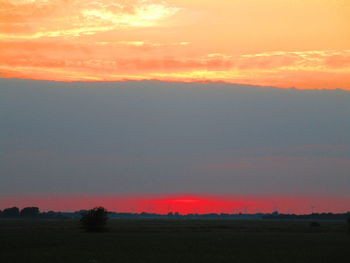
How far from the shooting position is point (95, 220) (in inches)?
4461

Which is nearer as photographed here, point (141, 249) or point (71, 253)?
point (71, 253)

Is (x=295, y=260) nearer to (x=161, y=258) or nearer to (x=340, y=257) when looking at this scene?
(x=340, y=257)

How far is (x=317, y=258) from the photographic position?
5072 centimetres

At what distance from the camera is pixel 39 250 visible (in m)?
56.8

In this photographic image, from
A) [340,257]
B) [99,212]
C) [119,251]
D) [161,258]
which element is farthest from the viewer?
[99,212]

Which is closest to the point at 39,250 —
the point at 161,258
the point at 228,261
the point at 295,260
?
the point at 161,258

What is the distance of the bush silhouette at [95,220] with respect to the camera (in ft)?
370

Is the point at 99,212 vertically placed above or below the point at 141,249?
above

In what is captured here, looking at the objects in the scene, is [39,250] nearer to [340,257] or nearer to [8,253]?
[8,253]

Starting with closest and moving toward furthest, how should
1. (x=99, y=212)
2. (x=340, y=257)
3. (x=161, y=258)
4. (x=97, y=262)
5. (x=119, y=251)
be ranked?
1. (x=97, y=262)
2. (x=161, y=258)
3. (x=340, y=257)
4. (x=119, y=251)
5. (x=99, y=212)

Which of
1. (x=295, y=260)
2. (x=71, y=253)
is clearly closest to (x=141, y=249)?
(x=71, y=253)

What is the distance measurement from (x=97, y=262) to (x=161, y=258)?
624cm

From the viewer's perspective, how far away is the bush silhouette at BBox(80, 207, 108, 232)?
113 m

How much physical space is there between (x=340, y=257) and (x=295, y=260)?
5238 millimetres
